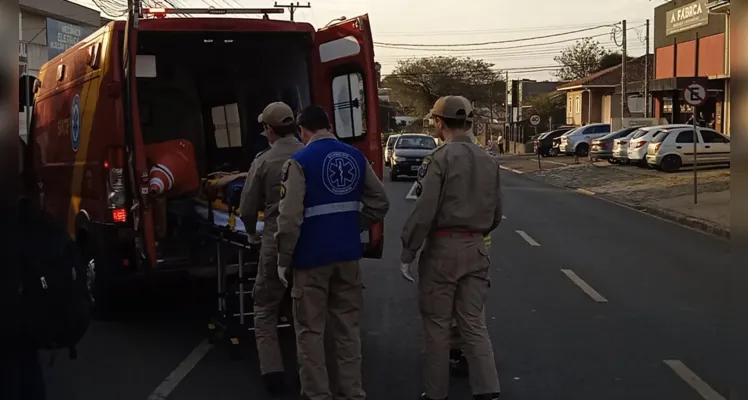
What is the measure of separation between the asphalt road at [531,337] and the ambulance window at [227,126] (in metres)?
1.99

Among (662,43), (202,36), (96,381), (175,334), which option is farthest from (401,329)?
(662,43)

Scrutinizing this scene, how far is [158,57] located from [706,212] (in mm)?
12973

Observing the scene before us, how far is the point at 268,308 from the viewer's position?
624 cm

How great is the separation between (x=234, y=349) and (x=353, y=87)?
2.84 metres

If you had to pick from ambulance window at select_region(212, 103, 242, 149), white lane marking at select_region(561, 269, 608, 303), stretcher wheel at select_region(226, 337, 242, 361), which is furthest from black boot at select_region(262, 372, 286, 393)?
ambulance window at select_region(212, 103, 242, 149)

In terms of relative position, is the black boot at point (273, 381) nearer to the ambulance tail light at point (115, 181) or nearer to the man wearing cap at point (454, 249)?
the man wearing cap at point (454, 249)

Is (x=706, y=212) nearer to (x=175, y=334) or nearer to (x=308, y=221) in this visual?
(x=175, y=334)

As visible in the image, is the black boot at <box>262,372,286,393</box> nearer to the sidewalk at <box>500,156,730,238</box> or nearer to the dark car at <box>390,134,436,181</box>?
the sidewalk at <box>500,156,730,238</box>

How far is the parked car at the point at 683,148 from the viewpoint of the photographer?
97.7 ft

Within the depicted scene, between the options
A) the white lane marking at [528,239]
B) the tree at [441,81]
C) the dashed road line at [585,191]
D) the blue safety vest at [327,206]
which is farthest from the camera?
the tree at [441,81]

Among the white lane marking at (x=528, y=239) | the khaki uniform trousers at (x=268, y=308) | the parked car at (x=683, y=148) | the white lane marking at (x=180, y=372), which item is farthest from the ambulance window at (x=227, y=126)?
the parked car at (x=683, y=148)

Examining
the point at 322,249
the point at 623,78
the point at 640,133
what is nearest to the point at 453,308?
the point at 322,249

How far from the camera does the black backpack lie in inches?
149

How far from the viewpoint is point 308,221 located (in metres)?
5.43
